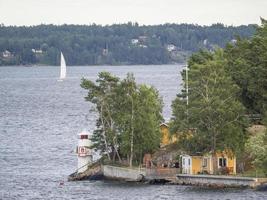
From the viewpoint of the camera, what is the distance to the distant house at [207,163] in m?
97.4

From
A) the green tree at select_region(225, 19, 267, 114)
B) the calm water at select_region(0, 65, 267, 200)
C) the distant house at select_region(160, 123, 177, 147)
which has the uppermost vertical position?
the green tree at select_region(225, 19, 267, 114)

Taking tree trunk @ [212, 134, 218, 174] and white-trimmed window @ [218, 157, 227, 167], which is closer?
tree trunk @ [212, 134, 218, 174]

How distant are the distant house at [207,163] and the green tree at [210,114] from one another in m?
0.48

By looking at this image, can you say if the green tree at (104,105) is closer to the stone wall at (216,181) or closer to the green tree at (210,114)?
the green tree at (210,114)

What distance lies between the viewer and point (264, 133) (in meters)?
93.6

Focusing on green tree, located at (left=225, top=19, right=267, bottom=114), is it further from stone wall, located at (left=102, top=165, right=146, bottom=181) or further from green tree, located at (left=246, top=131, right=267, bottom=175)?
stone wall, located at (left=102, top=165, right=146, bottom=181)

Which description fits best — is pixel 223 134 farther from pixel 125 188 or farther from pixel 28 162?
pixel 28 162

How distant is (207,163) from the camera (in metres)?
98.2

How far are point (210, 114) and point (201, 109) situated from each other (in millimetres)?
862

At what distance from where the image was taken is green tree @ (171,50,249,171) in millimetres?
97125

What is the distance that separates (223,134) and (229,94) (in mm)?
3761

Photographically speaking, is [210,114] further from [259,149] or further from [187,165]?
[259,149]

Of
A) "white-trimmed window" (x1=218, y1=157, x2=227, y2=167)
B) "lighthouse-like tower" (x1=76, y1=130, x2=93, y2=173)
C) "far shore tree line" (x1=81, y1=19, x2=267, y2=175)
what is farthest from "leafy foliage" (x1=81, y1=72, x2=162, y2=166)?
"white-trimmed window" (x1=218, y1=157, x2=227, y2=167)

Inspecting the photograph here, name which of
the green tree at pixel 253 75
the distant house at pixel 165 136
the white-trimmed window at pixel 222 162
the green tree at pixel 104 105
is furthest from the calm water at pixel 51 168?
the green tree at pixel 253 75
